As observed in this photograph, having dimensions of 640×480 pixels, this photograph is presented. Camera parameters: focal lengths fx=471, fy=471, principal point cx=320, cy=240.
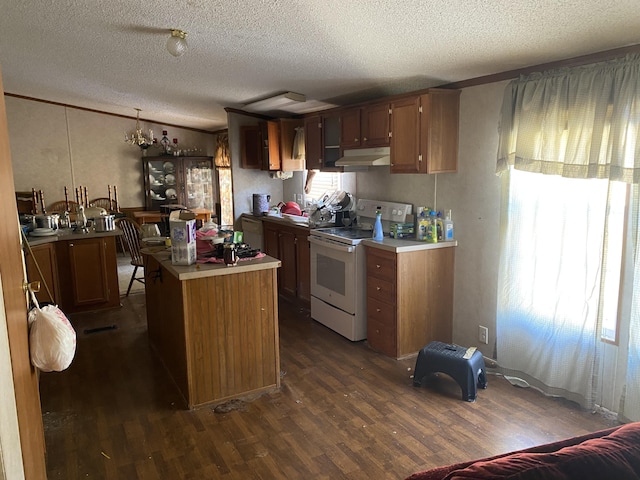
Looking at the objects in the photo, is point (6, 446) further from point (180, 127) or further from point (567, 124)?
point (180, 127)

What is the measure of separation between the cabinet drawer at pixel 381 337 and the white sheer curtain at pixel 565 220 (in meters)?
0.80

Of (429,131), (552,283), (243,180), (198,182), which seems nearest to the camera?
(552,283)

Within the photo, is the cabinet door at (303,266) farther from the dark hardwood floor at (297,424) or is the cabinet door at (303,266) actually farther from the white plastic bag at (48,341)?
the white plastic bag at (48,341)

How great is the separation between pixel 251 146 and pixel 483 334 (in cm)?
385

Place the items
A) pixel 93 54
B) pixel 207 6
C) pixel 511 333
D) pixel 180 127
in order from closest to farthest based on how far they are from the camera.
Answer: pixel 207 6, pixel 511 333, pixel 93 54, pixel 180 127

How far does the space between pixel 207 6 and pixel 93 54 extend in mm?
1931

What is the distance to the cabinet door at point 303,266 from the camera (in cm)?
486

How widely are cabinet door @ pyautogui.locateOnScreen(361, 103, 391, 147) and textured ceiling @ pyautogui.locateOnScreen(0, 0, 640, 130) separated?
0.65 feet

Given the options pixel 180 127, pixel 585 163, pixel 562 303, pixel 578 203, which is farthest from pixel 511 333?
pixel 180 127

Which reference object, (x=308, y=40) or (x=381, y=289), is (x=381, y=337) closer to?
(x=381, y=289)

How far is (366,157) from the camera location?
4145 mm

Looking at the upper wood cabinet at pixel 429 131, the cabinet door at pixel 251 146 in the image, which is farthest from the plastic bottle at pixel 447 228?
the cabinet door at pixel 251 146

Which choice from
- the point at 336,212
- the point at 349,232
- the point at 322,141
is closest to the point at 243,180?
the point at 322,141

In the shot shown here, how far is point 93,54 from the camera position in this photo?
392 centimetres
